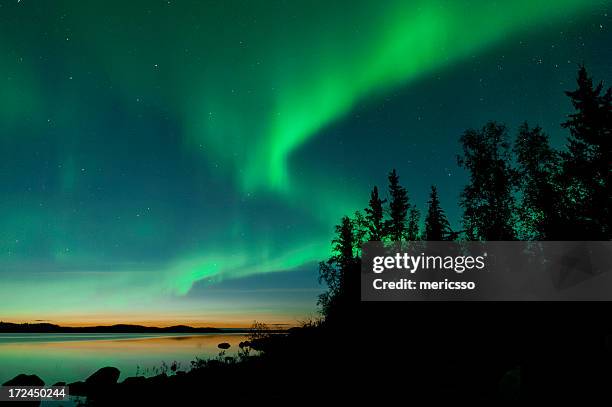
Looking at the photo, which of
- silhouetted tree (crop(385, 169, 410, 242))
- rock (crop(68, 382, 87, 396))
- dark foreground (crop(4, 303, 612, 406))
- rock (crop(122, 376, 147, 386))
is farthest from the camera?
silhouetted tree (crop(385, 169, 410, 242))

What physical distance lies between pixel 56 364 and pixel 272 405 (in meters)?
39.4

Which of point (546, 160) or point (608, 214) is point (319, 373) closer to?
point (608, 214)

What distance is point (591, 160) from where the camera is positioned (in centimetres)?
2567

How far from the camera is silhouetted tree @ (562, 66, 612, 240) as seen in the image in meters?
24.5

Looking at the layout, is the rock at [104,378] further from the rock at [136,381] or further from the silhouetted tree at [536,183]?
the silhouetted tree at [536,183]

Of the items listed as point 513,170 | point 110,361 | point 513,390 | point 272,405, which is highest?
point 513,170

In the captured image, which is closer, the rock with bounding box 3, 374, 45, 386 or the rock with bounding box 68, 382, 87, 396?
the rock with bounding box 3, 374, 45, 386

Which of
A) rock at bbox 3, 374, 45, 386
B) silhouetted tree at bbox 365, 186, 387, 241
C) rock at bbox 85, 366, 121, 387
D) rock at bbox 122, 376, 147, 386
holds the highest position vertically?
silhouetted tree at bbox 365, 186, 387, 241

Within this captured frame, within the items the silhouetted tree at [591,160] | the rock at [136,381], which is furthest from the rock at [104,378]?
the silhouetted tree at [591,160]

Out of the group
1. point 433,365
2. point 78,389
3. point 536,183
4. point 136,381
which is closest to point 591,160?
point 536,183

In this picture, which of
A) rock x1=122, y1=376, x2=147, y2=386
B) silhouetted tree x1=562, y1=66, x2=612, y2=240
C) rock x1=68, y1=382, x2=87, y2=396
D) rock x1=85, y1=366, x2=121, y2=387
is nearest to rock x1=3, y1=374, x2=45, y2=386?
rock x1=68, y1=382, x2=87, y2=396

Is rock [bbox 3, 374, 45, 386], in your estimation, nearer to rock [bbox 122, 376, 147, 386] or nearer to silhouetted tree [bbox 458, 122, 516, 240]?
rock [bbox 122, 376, 147, 386]

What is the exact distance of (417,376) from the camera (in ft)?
42.1

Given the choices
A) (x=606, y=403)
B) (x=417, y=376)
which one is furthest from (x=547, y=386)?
(x=417, y=376)
